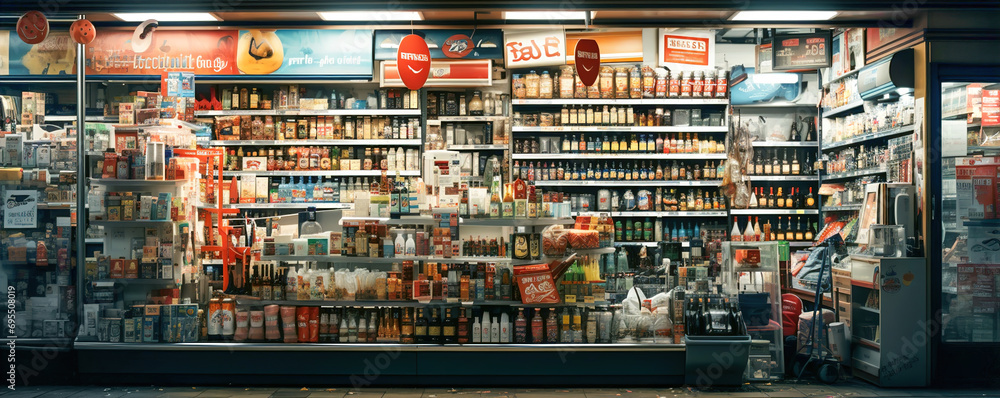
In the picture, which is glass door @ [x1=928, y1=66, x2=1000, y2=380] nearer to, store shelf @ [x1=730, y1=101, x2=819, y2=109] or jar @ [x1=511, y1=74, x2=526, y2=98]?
store shelf @ [x1=730, y1=101, x2=819, y2=109]

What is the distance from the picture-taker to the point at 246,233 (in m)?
6.57

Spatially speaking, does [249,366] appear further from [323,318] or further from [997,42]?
[997,42]

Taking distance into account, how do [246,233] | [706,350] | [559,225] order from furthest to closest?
[246,233]
[559,225]
[706,350]

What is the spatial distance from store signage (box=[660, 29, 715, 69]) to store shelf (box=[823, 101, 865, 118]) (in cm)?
143

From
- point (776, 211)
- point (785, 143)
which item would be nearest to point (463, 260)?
point (776, 211)

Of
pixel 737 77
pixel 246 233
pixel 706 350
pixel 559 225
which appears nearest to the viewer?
pixel 706 350

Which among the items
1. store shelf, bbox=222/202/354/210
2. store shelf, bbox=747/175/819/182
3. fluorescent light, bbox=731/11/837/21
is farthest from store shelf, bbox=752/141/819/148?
store shelf, bbox=222/202/354/210

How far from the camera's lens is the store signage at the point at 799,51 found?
6715mm

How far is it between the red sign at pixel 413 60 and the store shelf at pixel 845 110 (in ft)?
15.0

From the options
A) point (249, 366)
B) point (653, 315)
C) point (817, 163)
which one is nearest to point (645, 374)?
point (653, 315)

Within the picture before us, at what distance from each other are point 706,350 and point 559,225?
4.81 feet

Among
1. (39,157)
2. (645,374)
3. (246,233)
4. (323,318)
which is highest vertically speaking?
(39,157)

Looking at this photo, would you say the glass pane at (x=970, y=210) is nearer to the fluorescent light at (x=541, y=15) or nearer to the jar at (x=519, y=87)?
the fluorescent light at (x=541, y=15)

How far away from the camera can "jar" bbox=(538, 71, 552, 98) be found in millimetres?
7785
